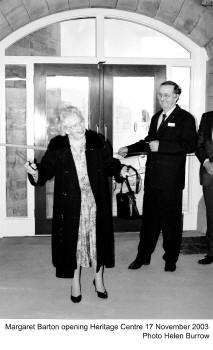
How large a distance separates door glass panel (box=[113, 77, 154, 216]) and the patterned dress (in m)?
2.48

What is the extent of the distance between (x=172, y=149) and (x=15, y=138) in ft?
8.24

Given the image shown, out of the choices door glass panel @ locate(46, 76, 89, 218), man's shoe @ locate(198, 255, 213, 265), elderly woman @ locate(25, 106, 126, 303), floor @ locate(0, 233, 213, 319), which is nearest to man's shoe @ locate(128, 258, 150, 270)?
floor @ locate(0, 233, 213, 319)

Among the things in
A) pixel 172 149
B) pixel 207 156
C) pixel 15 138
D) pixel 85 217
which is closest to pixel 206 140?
pixel 207 156

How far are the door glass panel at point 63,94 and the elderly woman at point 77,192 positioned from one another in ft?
8.02

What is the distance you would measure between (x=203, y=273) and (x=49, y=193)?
2437 millimetres

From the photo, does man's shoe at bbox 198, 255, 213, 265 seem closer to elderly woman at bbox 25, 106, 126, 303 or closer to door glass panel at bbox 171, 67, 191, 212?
elderly woman at bbox 25, 106, 126, 303

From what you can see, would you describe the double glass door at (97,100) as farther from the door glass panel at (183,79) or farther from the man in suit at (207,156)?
the man in suit at (207,156)

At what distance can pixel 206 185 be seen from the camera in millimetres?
4590

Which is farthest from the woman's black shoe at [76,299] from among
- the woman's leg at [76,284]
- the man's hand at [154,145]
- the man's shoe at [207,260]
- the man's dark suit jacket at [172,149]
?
the man's shoe at [207,260]

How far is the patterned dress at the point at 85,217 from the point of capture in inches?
139

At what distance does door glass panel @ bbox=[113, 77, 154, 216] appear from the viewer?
6020 mm
